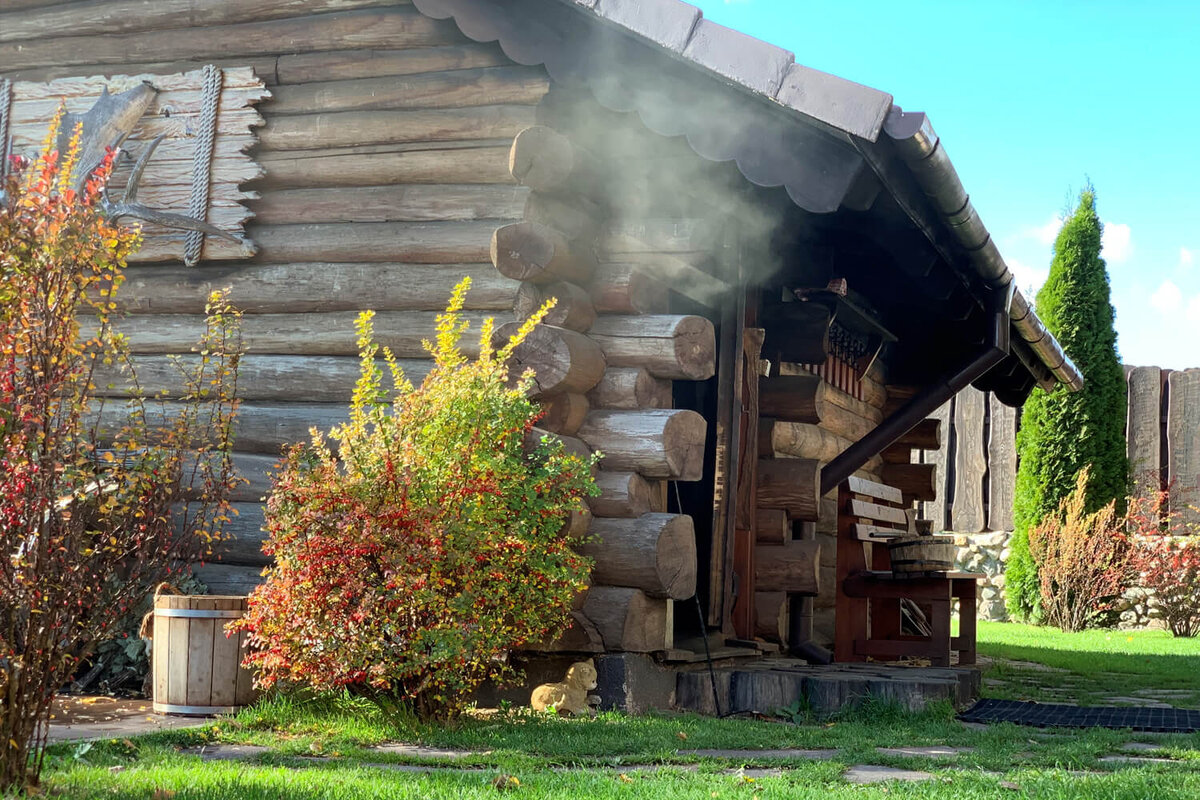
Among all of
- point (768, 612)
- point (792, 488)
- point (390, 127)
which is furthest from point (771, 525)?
point (390, 127)

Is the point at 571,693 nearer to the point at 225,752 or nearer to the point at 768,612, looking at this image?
the point at 225,752

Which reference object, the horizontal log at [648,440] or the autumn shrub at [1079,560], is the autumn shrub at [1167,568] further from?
the horizontal log at [648,440]

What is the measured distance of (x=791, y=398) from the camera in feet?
30.1

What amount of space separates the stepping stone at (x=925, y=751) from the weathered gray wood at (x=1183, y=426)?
12.8m

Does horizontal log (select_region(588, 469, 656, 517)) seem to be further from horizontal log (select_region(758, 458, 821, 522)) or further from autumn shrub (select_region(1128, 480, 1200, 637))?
autumn shrub (select_region(1128, 480, 1200, 637))

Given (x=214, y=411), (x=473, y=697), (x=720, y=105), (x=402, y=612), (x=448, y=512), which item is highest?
(x=720, y=105)

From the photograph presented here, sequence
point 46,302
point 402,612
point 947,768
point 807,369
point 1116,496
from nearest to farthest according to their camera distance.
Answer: point 46,302
point 947,768
point 402,612
point 807,369
point 1116,496

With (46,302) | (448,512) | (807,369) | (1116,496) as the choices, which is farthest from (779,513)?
(1116,496)

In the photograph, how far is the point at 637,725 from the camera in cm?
596

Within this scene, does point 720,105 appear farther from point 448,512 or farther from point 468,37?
point 448,512

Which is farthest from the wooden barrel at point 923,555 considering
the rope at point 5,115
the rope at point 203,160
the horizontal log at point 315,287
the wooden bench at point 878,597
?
the rope at point 5,115

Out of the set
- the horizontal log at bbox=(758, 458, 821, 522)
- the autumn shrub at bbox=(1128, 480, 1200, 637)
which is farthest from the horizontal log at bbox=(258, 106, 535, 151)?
the autumn shrub at bbox=(1128, 480, 1200, 637)

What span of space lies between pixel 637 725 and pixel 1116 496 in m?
12.1

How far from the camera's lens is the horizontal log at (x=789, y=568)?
876cm
